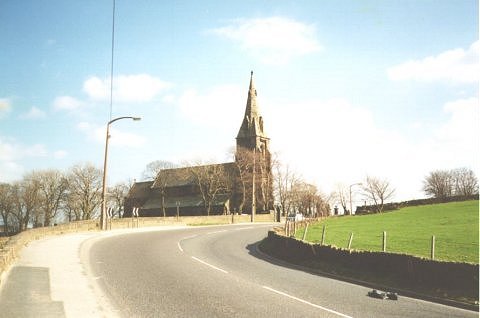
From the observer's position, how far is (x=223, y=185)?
86250mm

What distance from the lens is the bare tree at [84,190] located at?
87.8 m

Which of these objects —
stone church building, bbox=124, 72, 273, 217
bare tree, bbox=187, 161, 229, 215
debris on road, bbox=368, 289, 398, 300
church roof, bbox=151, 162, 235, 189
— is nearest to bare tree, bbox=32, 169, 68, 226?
stone church building, bbox=124, 72, 273, 217

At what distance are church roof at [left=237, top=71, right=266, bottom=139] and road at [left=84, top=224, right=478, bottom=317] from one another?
7321cm

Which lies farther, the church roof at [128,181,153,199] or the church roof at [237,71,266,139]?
the church roof at [128,181,153,199]

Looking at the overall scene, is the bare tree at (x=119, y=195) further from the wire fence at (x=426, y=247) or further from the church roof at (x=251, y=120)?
the wire fence at (x=426, y=247)

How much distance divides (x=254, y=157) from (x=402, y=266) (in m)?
66.2

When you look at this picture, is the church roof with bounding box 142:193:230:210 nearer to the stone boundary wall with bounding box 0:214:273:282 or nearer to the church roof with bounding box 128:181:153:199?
the church roof with bounding box 128:181:153:199

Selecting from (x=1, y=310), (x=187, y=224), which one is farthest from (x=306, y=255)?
(x=187, y=224)

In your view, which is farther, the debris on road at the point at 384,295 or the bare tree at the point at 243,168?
the bare tree at the point at 243,168

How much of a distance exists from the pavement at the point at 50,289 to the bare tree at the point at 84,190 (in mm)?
76854

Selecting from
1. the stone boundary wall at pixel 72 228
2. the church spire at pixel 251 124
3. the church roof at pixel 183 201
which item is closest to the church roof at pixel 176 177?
the church roof at pixel 183 201

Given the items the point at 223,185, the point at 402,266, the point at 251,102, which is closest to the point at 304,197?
the point at 223,185

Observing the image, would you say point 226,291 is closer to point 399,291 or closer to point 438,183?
point 399,291

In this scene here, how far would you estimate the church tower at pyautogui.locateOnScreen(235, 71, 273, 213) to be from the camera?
80500mm
